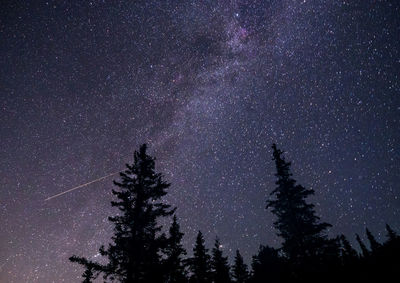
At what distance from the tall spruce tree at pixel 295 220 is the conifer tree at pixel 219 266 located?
8900 millimetres

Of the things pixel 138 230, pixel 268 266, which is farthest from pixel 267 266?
pixel 138 230

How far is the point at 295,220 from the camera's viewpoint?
16.0 meters

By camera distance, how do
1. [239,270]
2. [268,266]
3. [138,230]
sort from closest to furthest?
[138,230]
[268,266]
[239,270]

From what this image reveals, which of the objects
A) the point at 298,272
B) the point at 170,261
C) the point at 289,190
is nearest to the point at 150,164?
the point at 170,261

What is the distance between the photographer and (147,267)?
1132 cm

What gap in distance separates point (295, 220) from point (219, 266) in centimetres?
1293

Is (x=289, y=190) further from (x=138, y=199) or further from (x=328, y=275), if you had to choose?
(x=138, y=199)

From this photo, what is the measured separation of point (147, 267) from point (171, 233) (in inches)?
421

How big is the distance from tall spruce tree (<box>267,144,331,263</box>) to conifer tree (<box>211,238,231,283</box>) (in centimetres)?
890

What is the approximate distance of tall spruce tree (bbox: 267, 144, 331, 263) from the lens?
15.0m

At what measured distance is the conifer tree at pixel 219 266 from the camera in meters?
23.6

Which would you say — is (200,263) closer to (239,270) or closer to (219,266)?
(219,266)

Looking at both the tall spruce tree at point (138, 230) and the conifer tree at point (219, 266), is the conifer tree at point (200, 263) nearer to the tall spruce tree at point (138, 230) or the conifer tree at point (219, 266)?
the conifer tree at point (219, 266)

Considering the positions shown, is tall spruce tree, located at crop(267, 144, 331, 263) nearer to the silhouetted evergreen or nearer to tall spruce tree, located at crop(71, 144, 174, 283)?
the silhouetted evergreen
